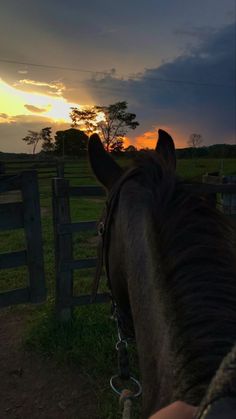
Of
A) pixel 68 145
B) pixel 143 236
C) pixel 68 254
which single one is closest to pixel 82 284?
pixel 68 254

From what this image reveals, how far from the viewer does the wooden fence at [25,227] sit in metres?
4.30

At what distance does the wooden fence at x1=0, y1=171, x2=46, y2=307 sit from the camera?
4297mm

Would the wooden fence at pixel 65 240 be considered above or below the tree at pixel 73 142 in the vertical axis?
below

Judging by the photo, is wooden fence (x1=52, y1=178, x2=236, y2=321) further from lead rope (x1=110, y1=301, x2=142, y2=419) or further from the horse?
the horse

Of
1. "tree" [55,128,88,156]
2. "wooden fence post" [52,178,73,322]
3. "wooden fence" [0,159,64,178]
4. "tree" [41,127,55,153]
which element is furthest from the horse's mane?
"tree" [41,127,55,153]

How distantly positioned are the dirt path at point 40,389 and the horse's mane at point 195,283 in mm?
2656

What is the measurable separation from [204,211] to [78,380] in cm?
302

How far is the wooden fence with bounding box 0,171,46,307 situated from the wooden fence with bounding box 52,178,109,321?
0.73ft

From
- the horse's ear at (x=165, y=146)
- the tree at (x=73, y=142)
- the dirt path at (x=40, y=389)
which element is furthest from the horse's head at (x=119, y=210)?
the tree at (x=73, y=142)

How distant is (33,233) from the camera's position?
14.6ft

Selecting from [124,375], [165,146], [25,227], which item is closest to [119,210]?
[165,146]

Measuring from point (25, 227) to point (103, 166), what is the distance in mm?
2875

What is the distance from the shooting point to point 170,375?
95 cm

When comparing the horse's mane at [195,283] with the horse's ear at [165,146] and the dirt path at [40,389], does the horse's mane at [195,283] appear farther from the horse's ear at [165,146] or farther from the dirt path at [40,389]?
the dirt path at [40,389]
